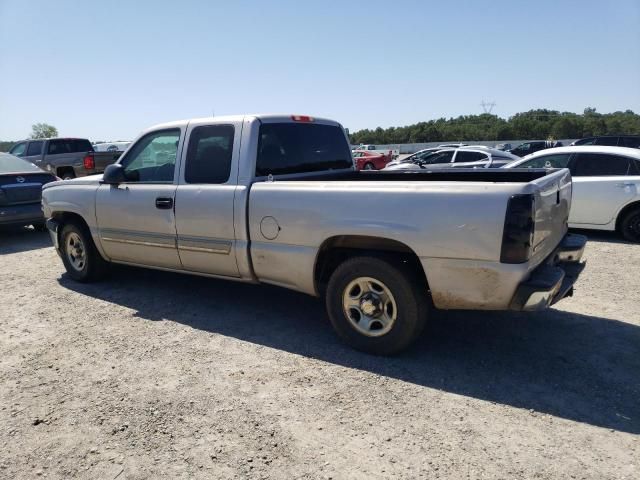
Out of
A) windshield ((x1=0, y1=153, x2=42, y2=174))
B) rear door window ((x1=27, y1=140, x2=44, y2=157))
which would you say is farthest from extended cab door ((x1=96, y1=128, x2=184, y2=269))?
rear door window ((x1=27, y1=140, x2=44, y2=157))

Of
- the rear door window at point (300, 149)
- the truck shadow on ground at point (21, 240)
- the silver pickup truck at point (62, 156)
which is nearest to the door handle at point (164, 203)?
the rear door window at point (300, 149)

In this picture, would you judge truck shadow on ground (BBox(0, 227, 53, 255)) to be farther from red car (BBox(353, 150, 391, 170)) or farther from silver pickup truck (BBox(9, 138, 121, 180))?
red car (BBox(353, 150, 391, 170))

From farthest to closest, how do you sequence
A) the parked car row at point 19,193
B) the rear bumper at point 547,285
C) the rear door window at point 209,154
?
the parked car row at point 19,193 → the rear door window at point 209,154 → the rear bumper at point 547,285

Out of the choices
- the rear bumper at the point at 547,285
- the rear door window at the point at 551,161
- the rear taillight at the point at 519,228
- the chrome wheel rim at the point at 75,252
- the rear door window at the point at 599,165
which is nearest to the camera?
the rear taillight at the point at 519,228

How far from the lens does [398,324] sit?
345 cm

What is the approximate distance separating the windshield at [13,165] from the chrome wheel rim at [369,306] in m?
8.10

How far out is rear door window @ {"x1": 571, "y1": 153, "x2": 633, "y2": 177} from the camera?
24.9 feet

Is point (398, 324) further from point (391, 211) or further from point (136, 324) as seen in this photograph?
point (136, 324)

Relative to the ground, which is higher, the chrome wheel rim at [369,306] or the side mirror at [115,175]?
the side mirror at [115,175]

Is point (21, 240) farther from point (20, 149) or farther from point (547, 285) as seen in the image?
point (547, 285)

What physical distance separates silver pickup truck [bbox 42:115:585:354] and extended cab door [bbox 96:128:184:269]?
2 cm

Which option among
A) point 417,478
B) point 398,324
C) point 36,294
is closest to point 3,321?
point 36,294

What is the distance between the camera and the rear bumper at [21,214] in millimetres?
8312

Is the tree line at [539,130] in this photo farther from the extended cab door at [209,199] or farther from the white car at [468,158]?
the extended cab door at [209,199]
